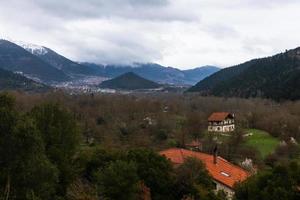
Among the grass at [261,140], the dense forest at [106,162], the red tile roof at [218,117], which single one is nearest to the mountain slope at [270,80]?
the red tile roof at [218,117]

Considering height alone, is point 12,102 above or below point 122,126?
above

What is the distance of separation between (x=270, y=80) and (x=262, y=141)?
88.7 m

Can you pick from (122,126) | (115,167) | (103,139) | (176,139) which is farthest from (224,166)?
(122,126)

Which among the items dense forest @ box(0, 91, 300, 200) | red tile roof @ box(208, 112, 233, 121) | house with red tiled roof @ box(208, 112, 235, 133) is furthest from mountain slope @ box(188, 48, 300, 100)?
dense forest @ box(0, 91, 300, 200)

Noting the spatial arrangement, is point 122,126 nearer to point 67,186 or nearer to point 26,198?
point 67,186

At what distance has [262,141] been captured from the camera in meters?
64.4

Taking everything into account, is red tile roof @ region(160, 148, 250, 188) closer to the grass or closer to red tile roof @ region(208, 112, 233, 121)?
Answer: the grass

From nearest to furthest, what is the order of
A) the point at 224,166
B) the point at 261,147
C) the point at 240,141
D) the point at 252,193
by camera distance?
1. the point at 252,193
2. the point at 224,166
3. the point at 240,141
4. the point at 261,147

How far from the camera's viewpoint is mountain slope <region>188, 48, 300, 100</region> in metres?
126

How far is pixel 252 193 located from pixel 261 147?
35241 millimetres

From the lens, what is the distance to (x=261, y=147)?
60.2 meters

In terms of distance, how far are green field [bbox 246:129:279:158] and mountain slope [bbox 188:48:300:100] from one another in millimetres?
48345

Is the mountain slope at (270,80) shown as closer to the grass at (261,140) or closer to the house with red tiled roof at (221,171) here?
the grass at (261,140)

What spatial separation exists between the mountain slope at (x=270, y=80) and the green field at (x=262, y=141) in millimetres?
48345
